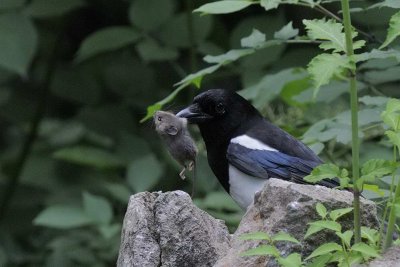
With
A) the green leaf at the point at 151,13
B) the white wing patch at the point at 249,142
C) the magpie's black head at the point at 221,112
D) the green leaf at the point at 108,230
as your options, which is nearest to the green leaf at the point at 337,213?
the white wing patch at the point at 249,142

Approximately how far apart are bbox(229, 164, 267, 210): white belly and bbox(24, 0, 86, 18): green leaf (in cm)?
171

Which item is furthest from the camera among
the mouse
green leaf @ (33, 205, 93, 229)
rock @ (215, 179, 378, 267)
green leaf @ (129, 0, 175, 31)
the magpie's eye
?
green leaf @ (129, 0, 175, 31)

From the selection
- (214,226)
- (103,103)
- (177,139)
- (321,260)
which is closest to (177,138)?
(177,139)

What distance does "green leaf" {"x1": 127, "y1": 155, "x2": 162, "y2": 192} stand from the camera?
16.9 feet

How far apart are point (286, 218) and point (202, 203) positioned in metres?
2.40

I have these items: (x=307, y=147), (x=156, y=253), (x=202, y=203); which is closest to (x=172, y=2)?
(x=202, y=203)

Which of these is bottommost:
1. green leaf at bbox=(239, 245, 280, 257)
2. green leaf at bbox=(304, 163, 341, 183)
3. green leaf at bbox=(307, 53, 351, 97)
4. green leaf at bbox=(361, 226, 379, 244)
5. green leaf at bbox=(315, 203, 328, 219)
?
green leaf at bbox=(361, 226, 379, 244)

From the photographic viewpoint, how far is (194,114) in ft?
14.2

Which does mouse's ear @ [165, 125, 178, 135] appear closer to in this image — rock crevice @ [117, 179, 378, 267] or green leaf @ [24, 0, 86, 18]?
rock crevice @ [117, 179, 378, 267]

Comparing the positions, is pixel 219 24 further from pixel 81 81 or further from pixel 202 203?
pixel 202 203

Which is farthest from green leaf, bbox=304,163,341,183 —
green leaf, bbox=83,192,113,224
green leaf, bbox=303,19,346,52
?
green leaf, bbox=83,192,113,224

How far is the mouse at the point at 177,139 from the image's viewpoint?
3838 mm

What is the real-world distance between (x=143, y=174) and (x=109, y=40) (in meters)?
0.69

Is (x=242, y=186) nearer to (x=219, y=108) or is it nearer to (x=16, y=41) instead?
(x=219, y=108)
